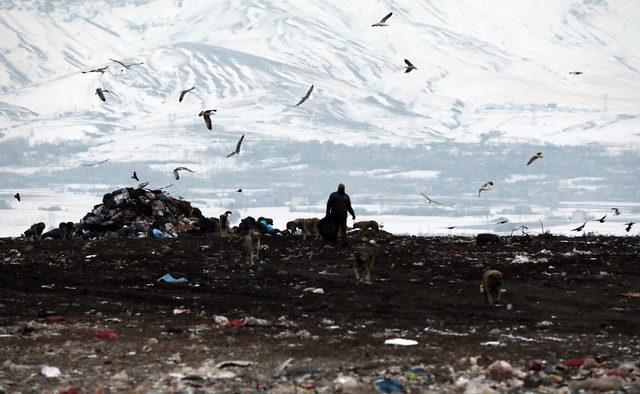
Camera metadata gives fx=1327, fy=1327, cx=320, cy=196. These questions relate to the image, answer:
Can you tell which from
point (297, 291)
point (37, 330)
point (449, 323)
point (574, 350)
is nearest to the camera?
point (574, 350)

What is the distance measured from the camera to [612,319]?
1509cm

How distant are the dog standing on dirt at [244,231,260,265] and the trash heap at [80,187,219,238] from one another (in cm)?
779

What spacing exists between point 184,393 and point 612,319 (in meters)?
6.52

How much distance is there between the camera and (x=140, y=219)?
3092 cm

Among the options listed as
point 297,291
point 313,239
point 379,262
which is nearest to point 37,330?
point 297,291

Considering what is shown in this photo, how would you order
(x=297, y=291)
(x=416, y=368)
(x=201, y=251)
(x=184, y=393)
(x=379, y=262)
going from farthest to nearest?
(x=201, y=251), (x=379, y=262), (x=297, y=291), (x=416, y=368), (x=184, y=393)

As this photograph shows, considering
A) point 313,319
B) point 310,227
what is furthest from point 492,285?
point 310,227

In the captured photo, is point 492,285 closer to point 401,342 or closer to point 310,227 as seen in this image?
point 401,342

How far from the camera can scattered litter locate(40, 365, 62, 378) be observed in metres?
11.0

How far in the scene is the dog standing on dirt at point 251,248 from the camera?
21.3 metres

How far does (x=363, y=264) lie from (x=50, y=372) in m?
8.16

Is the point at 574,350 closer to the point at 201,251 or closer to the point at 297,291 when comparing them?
the point at 297,291

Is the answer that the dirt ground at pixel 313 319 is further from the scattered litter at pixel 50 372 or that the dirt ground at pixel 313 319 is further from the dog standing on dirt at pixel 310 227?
the dog standing on dirt at pixel 310 227

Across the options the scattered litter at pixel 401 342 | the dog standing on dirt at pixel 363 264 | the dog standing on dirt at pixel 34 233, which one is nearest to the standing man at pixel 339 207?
the dog standing on dirt at pixel 363 264
